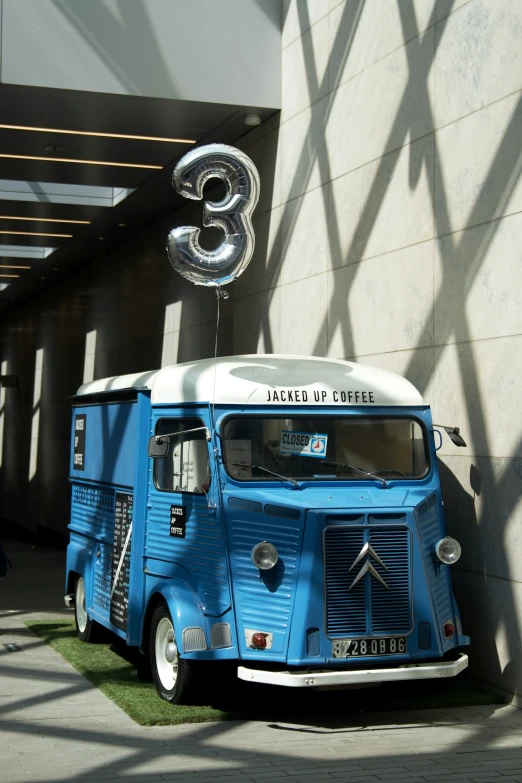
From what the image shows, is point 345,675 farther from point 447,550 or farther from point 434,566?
point 447,550

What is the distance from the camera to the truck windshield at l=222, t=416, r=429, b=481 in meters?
8.21

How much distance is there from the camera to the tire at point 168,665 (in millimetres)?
8039

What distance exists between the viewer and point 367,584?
25.4ft

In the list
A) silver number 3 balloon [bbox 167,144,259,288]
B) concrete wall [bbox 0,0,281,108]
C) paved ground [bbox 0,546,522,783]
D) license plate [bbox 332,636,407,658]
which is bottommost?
paved ground [bbox 0,546,522,783]

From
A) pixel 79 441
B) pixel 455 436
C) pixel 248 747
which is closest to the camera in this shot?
pixel 248 747

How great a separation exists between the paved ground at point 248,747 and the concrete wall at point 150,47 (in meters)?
7.19

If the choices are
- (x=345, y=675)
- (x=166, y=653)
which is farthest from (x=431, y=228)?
(x=166, y=653)

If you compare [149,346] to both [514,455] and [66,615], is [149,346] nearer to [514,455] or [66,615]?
[66,615]

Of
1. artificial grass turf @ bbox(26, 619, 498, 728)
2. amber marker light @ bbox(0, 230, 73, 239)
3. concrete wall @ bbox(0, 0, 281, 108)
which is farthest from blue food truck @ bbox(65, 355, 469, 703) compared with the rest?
amber marker light @ bbox(0, 230, 73, 239)

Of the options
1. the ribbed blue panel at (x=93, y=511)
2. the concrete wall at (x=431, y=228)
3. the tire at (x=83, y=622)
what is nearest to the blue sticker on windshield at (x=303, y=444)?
the concrete wall at (x=431, y=228)

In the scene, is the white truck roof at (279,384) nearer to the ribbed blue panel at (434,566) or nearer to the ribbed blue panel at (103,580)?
the ribbed blue panel at (434,566)

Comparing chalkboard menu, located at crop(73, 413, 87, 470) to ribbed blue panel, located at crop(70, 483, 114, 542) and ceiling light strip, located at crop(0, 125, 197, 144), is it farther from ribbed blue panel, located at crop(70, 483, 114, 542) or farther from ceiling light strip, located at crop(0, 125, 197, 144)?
ceiling light strip, located at crop(0, 125, 197, 144)

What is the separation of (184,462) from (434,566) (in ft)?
6.93

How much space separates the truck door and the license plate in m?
0.86
